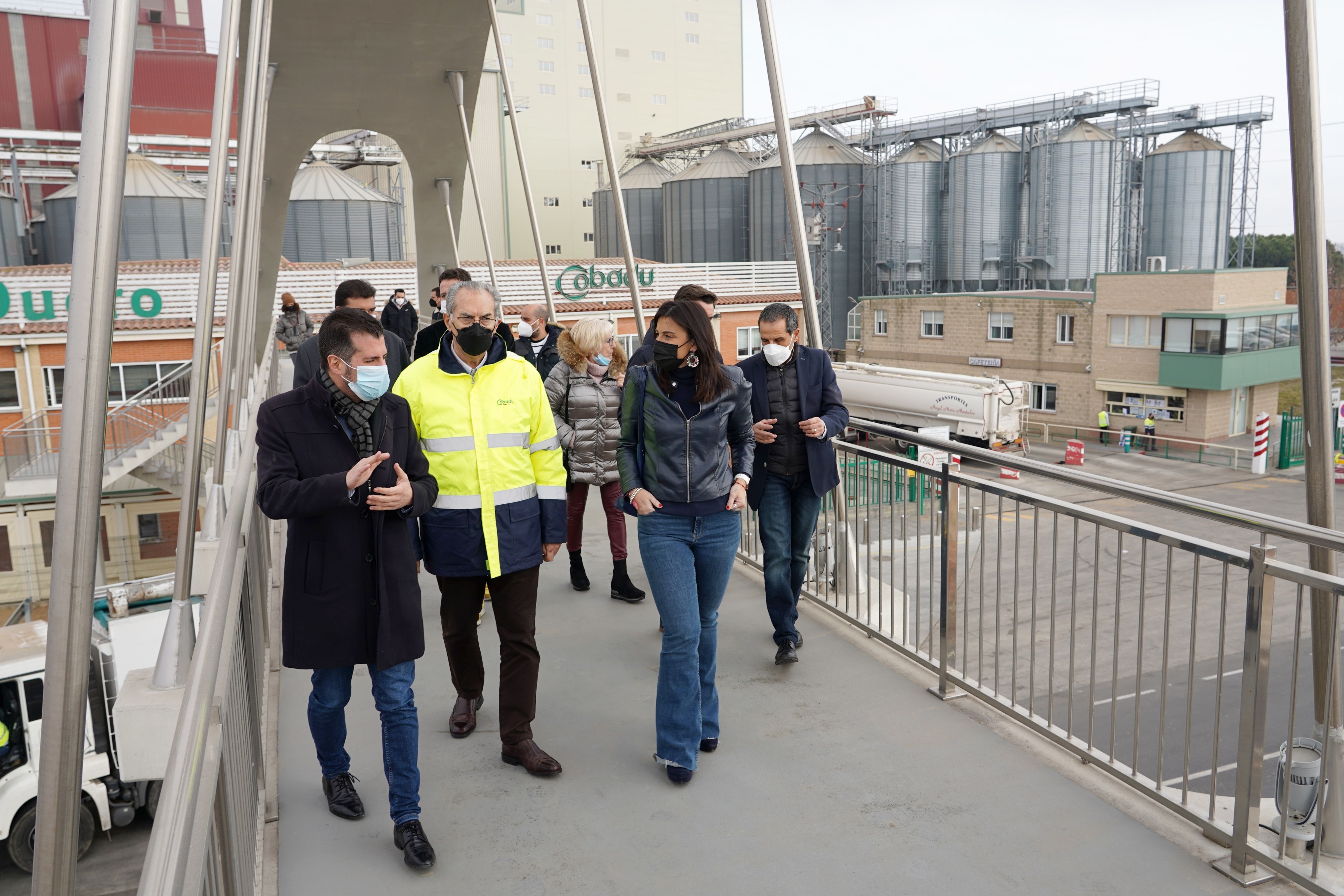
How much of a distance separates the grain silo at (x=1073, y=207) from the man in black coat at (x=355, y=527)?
4197cm

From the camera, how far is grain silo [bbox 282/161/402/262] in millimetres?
35875

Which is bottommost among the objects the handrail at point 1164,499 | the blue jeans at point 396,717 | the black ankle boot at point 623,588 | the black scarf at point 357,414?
the black ankle boot at point 623,588

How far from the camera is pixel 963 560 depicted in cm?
416

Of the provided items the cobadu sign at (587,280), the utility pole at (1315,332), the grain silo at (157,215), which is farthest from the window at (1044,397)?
the utility pole at (1315,332)

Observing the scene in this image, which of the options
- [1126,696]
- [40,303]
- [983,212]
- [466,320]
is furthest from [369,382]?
[983,212]

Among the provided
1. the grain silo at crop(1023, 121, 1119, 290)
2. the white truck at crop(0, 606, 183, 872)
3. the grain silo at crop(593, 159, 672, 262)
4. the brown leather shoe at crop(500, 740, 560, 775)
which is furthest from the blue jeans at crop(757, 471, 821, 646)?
the grain silo at crop(593, 159, 672, 262)

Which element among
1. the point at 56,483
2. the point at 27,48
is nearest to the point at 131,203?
the point at 27,48

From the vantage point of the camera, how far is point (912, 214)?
139 ft

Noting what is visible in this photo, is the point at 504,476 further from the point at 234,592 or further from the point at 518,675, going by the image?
the point at 234,592

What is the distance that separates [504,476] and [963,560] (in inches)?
82.1

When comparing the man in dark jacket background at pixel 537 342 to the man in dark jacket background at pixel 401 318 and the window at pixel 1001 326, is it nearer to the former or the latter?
the man in dark jacket background at pixel 401 318

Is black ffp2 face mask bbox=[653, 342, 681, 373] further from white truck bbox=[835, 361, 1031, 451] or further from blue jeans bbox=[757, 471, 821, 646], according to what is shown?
white truck bbox=[835, 361, 1031, 451]

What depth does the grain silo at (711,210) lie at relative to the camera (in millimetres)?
44938

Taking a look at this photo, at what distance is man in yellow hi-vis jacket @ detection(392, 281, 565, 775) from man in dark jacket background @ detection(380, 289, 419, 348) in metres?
7.54
